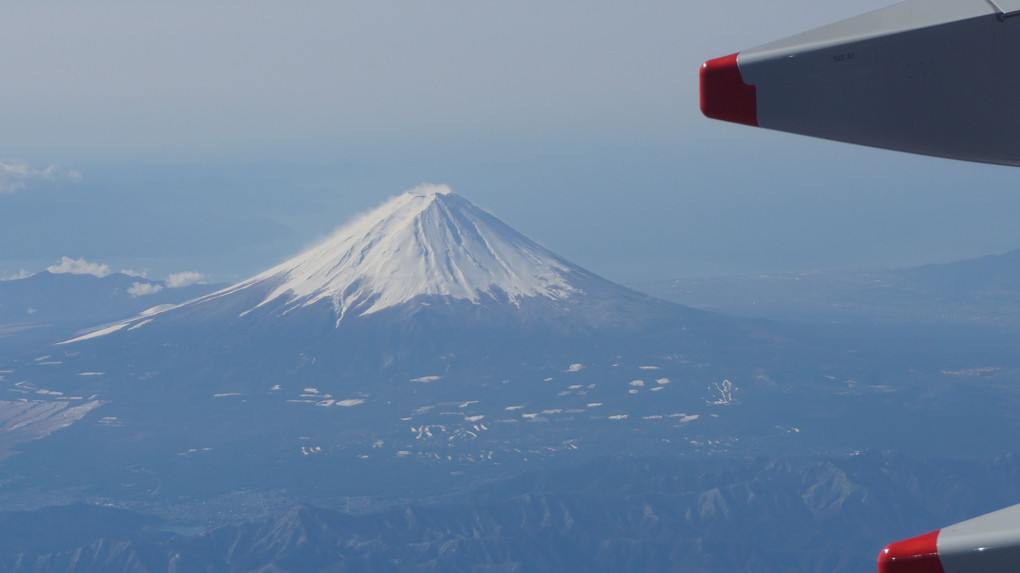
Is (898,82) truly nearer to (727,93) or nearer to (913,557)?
(727,93)

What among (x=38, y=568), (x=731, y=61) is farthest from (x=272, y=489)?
(x=731, y=61)

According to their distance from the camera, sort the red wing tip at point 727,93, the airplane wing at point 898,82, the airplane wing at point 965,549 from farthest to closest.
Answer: the red wing tip at point 727,93, the airplane wing at point 898,82, the airplane wing at point 965,549

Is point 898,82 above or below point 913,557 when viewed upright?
Answer: above

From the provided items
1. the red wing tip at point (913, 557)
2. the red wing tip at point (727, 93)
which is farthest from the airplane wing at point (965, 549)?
the red wing tip at point (727, 93)

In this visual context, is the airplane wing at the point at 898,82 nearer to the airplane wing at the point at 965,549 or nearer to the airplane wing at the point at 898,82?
the airplane wing at the point at 898,82

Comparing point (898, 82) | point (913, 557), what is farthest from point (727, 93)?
point (913, 557)

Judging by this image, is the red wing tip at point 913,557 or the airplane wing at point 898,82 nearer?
the red wing tip at point 913,557

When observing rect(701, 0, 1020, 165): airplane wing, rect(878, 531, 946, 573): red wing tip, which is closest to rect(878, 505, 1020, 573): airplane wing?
rect(878, 531, 946, 573): red wing tip
